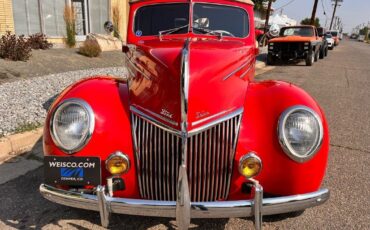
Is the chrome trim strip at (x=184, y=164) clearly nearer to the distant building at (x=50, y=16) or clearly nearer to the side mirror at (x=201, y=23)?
the side mirror at (x=201, y=23)

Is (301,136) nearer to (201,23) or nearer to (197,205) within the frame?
(197,205)

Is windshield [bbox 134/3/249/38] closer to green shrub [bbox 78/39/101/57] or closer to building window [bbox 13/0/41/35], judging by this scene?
green shrub [bbox 78/39/101/57]

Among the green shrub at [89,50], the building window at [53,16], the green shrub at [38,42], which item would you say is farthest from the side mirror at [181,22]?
the building window at [53,16]

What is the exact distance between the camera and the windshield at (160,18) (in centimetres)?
357

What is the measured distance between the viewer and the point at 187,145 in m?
2.22

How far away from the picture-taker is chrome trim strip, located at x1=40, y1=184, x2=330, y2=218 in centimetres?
208

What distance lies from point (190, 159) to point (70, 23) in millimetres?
10743

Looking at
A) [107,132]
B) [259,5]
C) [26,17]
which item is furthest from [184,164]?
[259,5]

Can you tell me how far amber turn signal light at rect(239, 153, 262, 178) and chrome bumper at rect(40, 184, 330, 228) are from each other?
0.75 feet

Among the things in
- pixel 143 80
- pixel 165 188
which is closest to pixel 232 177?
pixel 165 188

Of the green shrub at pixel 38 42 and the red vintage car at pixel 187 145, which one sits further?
the green shrub at pixel 38 42

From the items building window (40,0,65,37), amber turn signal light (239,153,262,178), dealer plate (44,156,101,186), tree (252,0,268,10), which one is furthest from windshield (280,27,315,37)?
tree (252,0,268,10)

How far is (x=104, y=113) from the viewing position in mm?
2500

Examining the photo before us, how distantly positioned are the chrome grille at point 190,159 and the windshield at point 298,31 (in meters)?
13.6
